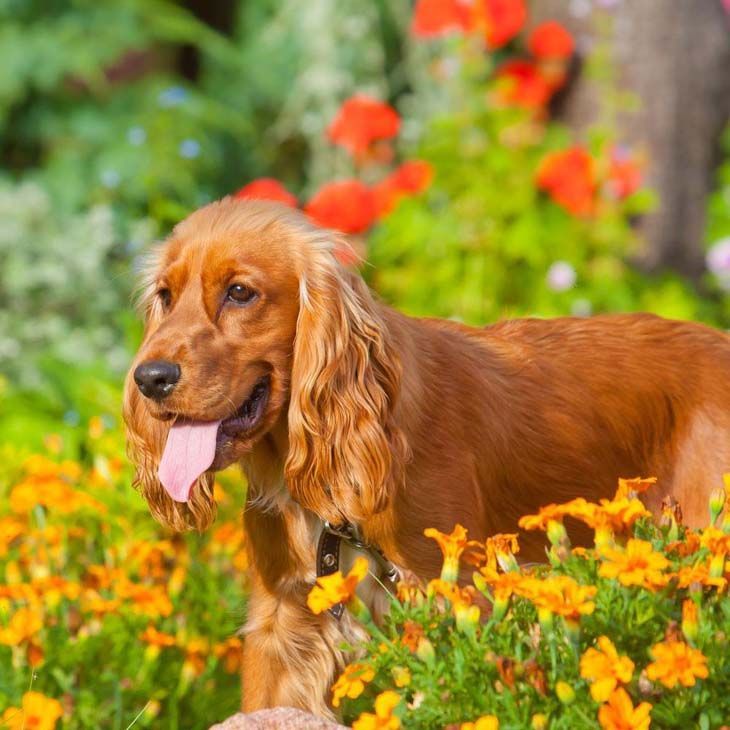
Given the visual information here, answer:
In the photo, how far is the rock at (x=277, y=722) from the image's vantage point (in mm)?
2676

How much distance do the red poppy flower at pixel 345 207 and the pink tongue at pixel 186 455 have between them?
11.6 feet

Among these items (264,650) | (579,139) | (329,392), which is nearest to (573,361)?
(329,392)

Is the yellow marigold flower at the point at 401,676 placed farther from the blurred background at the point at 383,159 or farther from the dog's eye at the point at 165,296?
the blurred background at the point at 383,159

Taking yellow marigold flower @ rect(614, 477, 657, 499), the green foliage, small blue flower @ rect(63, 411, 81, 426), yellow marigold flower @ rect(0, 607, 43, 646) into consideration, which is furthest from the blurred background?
yellow marigold flower @ rect(614, 477, 657, 499)

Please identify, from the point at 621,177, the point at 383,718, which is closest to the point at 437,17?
the point at 621,177

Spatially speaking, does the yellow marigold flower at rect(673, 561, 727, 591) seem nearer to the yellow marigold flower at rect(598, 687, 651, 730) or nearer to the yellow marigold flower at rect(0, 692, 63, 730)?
the yellow marigold flower at rect(598, 687, 651, 730)

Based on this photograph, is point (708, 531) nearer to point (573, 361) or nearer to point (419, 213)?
point (573, 361)

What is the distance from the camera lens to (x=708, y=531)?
95.6 inches

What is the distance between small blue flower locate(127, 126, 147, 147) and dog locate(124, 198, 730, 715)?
3.64 m

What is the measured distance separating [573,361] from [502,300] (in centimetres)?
317

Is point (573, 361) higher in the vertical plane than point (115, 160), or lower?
higher

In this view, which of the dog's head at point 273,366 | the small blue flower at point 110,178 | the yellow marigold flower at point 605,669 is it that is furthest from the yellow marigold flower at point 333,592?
the small blue flower at point 110,178

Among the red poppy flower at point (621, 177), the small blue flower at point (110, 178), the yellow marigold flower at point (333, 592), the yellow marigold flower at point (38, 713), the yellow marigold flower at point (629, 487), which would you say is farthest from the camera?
the small blue flower at point (110, 178)

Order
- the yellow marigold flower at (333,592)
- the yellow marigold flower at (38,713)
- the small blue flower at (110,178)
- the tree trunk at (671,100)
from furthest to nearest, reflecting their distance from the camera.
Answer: the tree trunk at (671,100) → the small blue flower at (110,178) → the yellow marigold flower at (38,713) → the yellow marigold flower at (333,592)
